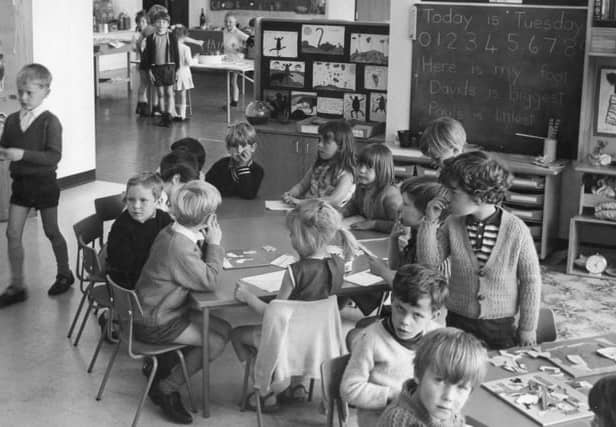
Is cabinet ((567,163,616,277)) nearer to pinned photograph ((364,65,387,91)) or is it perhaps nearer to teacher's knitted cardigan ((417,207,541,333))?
pinned photograph ((364,65,387,91))

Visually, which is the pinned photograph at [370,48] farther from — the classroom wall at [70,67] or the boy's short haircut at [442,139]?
the boy's short haircut at [442,139]

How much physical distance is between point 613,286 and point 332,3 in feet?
35.1

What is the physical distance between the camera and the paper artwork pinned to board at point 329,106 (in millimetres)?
8648

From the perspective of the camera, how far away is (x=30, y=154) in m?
5.99

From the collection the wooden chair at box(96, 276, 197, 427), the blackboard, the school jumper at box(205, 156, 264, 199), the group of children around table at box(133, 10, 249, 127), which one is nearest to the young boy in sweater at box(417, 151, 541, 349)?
the wooden chair at box(96, 276, 197, 427)

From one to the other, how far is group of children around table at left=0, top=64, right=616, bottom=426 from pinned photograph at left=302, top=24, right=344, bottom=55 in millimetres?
2585

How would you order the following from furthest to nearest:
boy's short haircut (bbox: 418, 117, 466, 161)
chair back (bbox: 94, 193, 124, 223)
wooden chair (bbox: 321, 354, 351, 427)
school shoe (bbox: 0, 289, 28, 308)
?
school shoe (bbox: 0, 289, 28, 308) < chair back (bbox: 94, 193, 124, 223) < boy's short haircut (bbox: 418, 117, 466, 161) < wooden chair (bbox: 321, 354, 351, 427)

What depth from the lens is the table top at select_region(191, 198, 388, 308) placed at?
4469mm

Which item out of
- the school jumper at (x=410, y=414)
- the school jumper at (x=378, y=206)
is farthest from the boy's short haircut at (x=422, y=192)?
the school jumper at (x=410, y=414)

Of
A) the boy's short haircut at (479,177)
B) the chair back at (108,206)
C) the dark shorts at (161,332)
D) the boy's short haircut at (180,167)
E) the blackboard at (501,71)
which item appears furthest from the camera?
the blackboard at (501,71)

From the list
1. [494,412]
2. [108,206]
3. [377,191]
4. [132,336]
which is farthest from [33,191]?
[494,412]

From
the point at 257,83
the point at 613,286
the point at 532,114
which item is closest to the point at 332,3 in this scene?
the point at 257,83

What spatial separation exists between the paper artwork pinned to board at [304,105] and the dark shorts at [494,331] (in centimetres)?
493

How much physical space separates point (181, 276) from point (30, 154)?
77.9 inches
